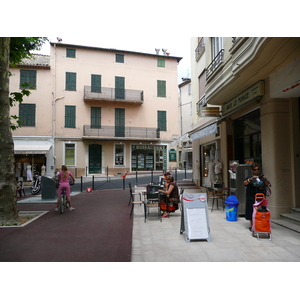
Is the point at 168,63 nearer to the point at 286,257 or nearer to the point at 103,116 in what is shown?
the point at 103,116

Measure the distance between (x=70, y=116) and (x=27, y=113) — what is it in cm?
374

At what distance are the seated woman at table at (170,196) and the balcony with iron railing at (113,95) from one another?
18035 mm

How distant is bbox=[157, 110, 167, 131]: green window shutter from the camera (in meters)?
25.5

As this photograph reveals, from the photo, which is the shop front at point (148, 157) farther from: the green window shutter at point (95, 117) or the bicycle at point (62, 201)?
the bicycle at point (62, 201)

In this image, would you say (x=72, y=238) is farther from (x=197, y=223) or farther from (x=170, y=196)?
(x=170, y=196)

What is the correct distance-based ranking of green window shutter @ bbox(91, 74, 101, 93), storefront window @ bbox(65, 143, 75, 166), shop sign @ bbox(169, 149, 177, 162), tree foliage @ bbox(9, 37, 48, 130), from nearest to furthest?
tree foliage @ bbox(9, 37, 48, 130), storefront window @ bbox(65, 143, 75, 166), green window shutter @ bbox(91, 74, 101, 93), shop sign @ bbox(169, 149, 177, 162)

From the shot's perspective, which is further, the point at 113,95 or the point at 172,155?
the point at 172,155

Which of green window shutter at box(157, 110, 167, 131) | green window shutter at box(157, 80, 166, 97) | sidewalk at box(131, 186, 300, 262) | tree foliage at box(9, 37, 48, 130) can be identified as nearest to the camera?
sidewalk at box(131, 186, 300, 262)

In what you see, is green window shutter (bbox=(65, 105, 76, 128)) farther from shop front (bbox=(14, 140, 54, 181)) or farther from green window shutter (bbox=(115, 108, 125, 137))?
green window shutter (bbox=(115, 108, 125, 137))

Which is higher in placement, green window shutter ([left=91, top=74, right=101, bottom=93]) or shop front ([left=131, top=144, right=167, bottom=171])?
green window shutter ([left=91, top=74, right=101, bottom=93])

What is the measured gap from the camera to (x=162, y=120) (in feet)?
83.9

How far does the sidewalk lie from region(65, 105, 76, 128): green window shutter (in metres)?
18.7

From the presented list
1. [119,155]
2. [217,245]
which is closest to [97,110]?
[119,155]

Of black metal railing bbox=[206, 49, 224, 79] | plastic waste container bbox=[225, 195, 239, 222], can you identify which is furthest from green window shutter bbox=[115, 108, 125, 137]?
plastic waste container bbox=[225, 195, 239, 222]
